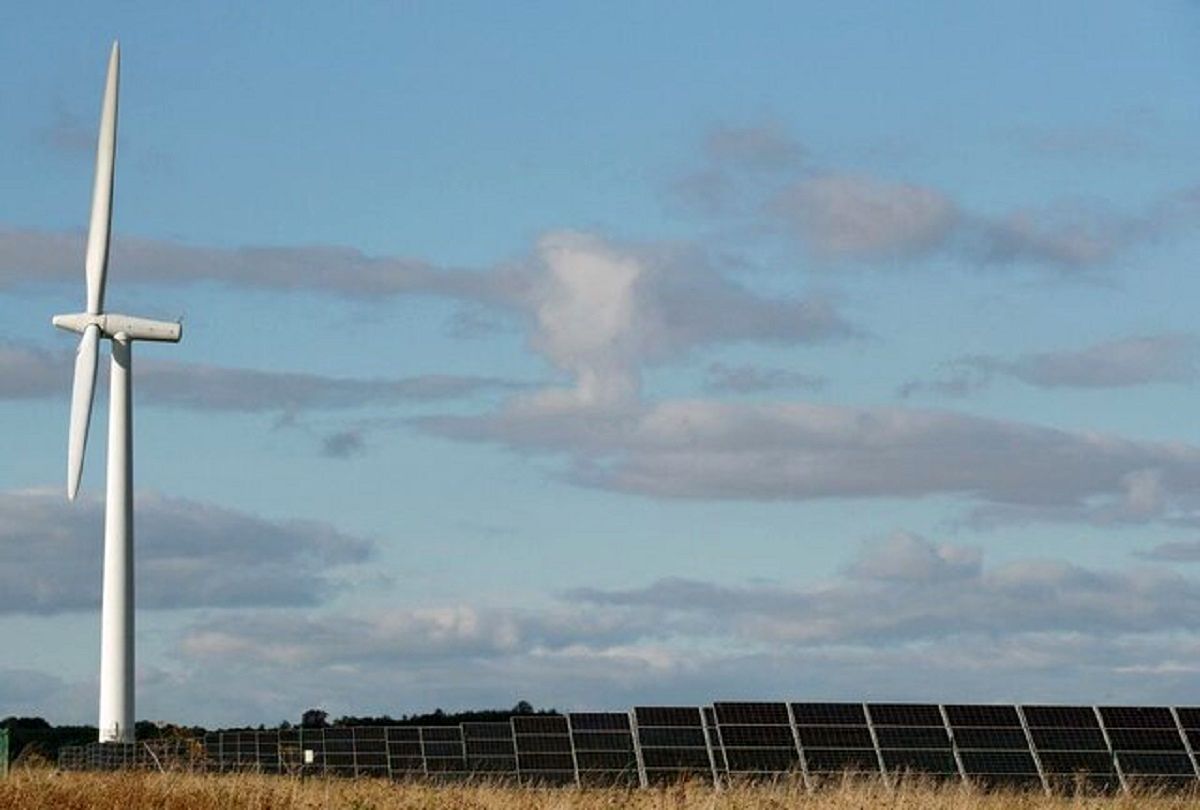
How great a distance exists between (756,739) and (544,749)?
10.7 meters

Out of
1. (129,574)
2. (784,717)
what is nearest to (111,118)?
(129,574)

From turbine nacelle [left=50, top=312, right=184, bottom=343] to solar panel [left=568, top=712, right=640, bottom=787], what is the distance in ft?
80.4

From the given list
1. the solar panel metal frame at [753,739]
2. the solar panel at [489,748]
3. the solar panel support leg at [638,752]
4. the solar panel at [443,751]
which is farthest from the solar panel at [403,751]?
the solar panel metal frame at [753,739]

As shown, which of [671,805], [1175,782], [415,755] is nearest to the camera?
[671,805]

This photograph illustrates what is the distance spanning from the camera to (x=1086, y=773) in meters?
46.7

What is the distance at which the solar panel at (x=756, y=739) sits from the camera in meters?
50.0

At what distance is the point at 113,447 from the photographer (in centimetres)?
7388

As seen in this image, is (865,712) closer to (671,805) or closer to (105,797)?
(671,805)

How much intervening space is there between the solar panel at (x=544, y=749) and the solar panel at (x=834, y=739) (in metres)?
8.36

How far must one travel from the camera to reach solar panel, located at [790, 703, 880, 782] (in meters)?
49.3

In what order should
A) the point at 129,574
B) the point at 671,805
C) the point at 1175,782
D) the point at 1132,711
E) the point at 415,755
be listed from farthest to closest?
the point at 129,574, the point at 415,755, the point at 1132,711, the point at 1175,782, the point at 671,805

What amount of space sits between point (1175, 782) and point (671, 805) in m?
15.0

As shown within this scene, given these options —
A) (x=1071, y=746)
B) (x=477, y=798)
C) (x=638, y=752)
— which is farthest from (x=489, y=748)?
(x=477, y=798)

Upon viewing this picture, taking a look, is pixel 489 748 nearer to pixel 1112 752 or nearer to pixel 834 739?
pixel 834 739
